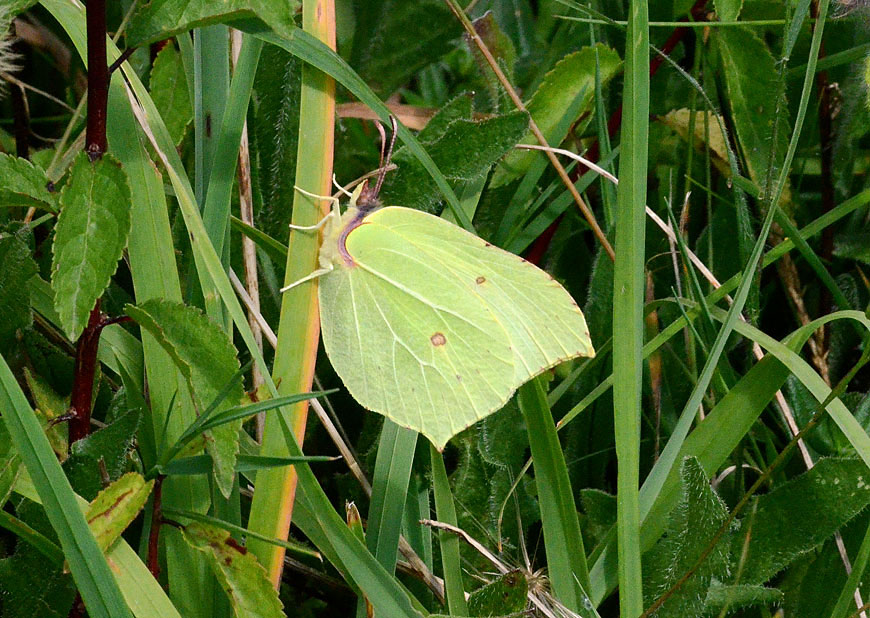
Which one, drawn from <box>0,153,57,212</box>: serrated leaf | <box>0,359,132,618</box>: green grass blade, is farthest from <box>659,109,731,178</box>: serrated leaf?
<box>0,359,132,618</box>: green grass blade

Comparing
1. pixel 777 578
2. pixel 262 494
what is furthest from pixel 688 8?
pixel 262 494

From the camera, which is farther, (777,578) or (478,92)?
(478,92)

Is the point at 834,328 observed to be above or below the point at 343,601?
above

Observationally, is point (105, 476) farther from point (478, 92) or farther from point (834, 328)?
point (834, 328)

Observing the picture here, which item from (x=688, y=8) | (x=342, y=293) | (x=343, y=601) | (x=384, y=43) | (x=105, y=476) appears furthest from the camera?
(x=384, y=43)

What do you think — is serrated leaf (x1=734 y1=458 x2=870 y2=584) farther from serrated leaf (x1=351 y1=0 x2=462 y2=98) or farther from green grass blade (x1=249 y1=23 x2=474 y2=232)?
serrated leaf (x1=351 y1=0 x2=462 y2=98)

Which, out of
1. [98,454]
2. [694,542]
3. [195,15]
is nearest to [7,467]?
[98,454]
